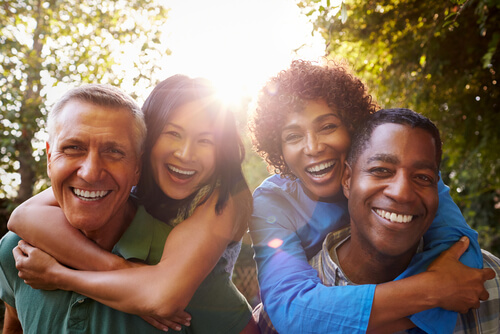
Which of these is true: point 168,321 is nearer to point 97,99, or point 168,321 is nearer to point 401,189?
point 97,99

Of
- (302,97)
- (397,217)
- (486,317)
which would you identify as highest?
(302,97)

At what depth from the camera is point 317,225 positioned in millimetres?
2746

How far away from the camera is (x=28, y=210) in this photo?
94.2 inches

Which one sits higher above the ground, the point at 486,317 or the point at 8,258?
the point at 486,317

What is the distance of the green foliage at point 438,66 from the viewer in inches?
196

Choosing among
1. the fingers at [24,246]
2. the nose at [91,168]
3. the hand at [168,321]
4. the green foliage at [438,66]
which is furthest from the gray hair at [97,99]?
the green foliage at [438,66]

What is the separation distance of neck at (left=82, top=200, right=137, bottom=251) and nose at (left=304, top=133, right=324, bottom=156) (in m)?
1.17

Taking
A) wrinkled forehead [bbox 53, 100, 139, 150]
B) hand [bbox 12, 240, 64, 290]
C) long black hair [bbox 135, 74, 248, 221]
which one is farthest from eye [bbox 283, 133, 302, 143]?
hand [bbox 12, 240, 64, 290]

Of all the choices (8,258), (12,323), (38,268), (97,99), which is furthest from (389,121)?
(12,323)

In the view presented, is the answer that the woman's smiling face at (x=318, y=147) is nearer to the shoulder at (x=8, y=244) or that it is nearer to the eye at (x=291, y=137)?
the eye at (x=291, y=137)

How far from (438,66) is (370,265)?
3.77 m

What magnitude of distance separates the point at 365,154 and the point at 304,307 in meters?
0.90

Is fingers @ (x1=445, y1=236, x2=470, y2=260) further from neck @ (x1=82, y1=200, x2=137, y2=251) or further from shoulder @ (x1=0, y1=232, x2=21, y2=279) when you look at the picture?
shoulder @ (x1=0, y1=232, x2=21, y2=279)

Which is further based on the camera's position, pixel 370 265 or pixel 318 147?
pixel 318 147
